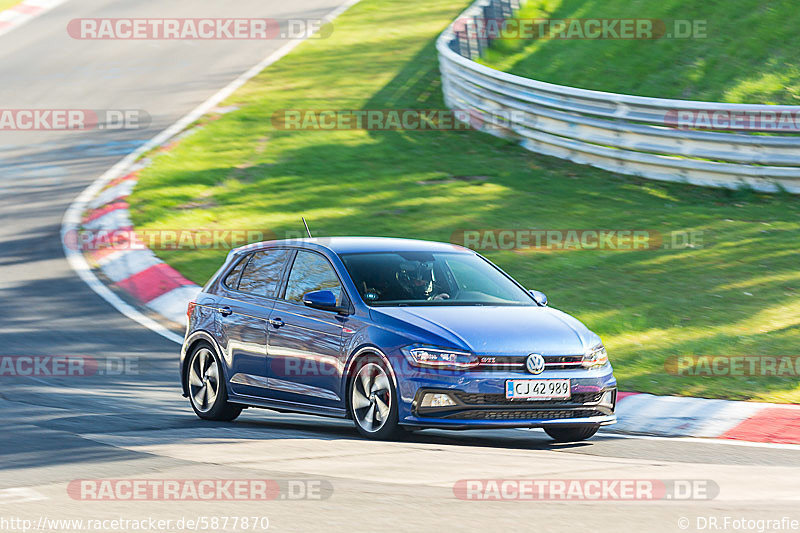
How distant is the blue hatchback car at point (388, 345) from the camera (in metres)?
8.32

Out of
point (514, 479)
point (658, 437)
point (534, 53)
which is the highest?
point (534, 53)

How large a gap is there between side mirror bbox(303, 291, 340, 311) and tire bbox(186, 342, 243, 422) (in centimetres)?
136

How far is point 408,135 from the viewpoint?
22438mm

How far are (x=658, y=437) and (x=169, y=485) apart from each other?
13.2 ft

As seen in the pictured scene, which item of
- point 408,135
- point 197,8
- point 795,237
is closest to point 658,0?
point 408,135

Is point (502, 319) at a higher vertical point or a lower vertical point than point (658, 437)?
higher

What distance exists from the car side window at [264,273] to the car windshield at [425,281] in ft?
2.11

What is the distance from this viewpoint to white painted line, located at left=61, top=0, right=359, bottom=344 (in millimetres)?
14375

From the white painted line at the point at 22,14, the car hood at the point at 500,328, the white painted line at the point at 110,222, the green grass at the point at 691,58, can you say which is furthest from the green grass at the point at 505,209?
the white painted line at the point at 22,14

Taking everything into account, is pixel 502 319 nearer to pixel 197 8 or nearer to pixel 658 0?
pixel 658 0

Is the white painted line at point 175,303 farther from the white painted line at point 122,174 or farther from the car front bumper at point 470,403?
the car front bumper at point 470,403

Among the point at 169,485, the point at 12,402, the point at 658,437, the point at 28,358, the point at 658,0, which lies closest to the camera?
the point at 169,485

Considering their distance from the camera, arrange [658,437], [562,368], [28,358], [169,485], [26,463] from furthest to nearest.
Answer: [28,358] < [658,437] < [562,368] < [26,463] < [169,485]

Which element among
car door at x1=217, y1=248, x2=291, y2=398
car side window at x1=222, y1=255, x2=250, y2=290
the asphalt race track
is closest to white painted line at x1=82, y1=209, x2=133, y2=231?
the asphalt race track
